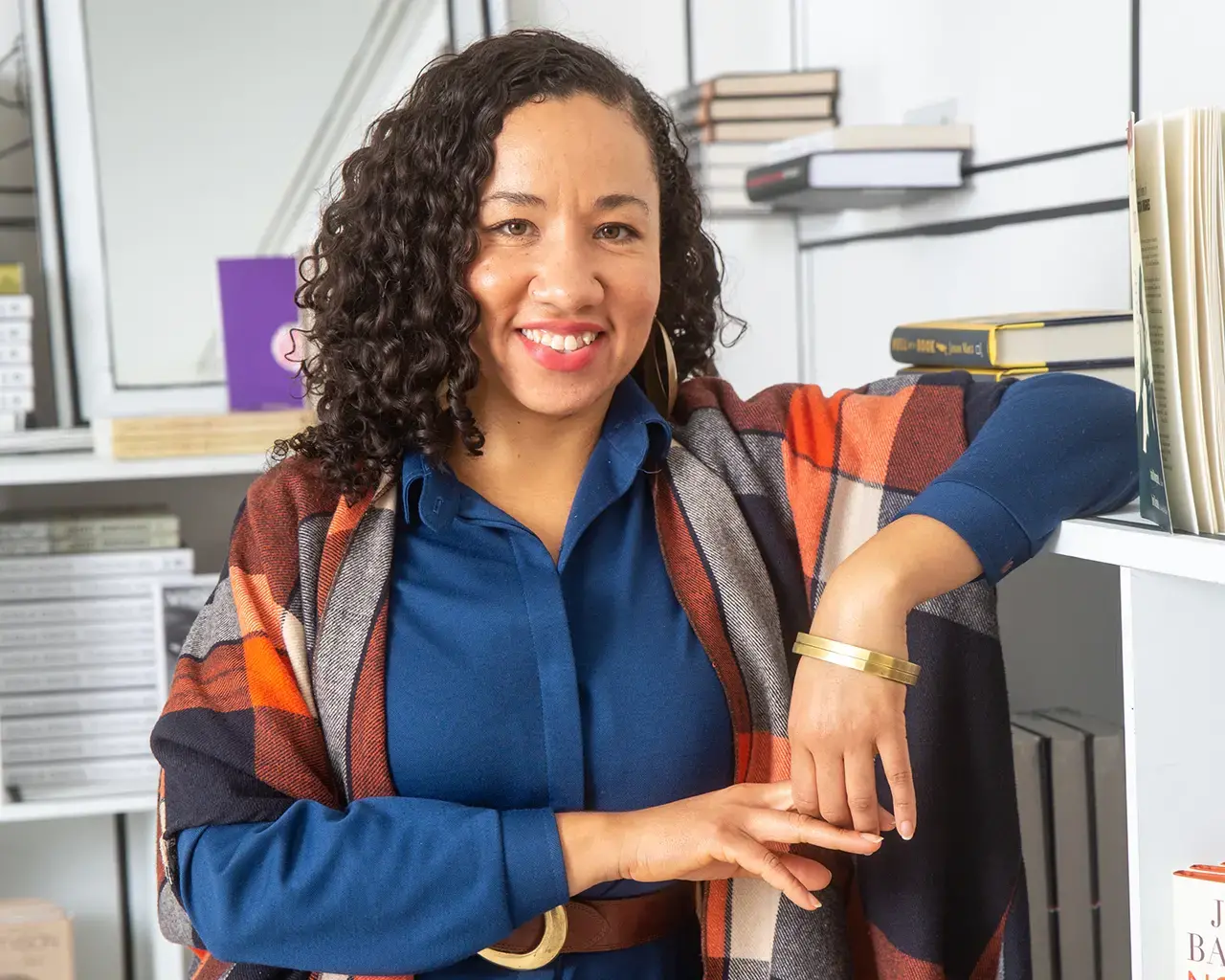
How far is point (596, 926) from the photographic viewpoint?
1145 millimetres

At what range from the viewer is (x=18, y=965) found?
1.94m

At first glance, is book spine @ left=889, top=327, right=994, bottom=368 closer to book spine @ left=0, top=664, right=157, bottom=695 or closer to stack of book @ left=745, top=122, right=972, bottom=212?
stack of book @ left=745, top=122, right=972, bottom=212

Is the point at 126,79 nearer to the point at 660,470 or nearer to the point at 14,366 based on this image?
the point at 14,366

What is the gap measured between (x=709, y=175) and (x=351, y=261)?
112 centimetres

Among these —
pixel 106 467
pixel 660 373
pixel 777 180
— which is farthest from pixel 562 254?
pixel 106 467

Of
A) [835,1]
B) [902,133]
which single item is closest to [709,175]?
[835,1]

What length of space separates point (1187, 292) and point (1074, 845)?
0.73m

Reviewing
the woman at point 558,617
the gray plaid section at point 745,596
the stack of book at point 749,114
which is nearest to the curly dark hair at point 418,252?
the woman at point 558,617

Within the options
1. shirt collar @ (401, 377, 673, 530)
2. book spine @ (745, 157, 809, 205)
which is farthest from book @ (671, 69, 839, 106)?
shirt collar @ (401, 377, 673, 530)

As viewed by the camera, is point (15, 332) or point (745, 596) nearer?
point (745, 596)

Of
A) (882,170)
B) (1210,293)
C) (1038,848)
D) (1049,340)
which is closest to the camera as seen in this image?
(1210,293)

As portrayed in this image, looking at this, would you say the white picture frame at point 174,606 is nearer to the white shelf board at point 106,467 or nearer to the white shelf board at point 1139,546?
the white shelf board at point 106,467

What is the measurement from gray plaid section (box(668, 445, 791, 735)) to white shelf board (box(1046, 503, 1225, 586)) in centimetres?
26

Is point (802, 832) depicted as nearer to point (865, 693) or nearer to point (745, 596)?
point (865, 693)
